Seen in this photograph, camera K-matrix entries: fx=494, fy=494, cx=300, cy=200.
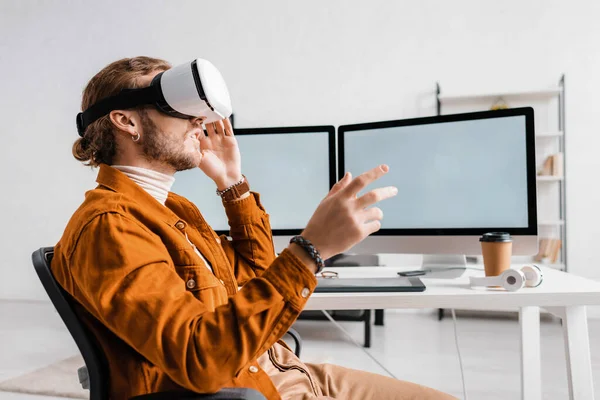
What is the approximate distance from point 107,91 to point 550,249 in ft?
12.3

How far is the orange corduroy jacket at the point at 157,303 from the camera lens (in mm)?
658

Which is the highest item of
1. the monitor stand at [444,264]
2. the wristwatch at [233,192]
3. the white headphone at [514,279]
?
the wristwatch at [233,192]

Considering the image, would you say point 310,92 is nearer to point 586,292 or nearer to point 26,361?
point 26,361

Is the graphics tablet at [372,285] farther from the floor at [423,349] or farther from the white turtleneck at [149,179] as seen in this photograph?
the floor at [423,349]

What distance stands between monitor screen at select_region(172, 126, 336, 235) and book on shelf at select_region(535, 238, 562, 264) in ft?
9.12

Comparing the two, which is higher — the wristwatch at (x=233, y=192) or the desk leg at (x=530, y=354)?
the wristwatch at (x=233, y=192)

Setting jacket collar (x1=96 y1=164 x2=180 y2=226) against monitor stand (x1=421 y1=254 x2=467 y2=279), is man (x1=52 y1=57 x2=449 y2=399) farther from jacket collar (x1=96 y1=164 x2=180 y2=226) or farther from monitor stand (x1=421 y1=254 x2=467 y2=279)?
monitor stand (x1=421 y1=254 x2=467 y2=279)

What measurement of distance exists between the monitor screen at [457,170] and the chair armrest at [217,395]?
1016mm

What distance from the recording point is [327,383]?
1.08 m

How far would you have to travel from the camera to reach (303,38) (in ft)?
14.7

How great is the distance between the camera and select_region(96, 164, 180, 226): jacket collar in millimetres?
871

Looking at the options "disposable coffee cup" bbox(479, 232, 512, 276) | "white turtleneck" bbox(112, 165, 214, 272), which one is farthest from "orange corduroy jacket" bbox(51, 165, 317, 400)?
"disposable coffee cup" bbox(479, 232, 512, 276)

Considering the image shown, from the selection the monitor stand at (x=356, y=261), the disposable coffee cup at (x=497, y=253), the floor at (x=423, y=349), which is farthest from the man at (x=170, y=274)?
the monitor stand at (x=356, y=261)

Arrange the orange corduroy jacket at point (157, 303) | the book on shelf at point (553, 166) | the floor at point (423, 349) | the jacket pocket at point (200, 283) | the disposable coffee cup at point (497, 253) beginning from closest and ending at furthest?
1. the orange corduroy jacket at point (157, 303)
2. the jacket pocket at point (200, 283)
3. the disposable coffee cup at point (497, 253)
4. the floor at point (423, 349)
5. the book on shelf at point (553, 166)
